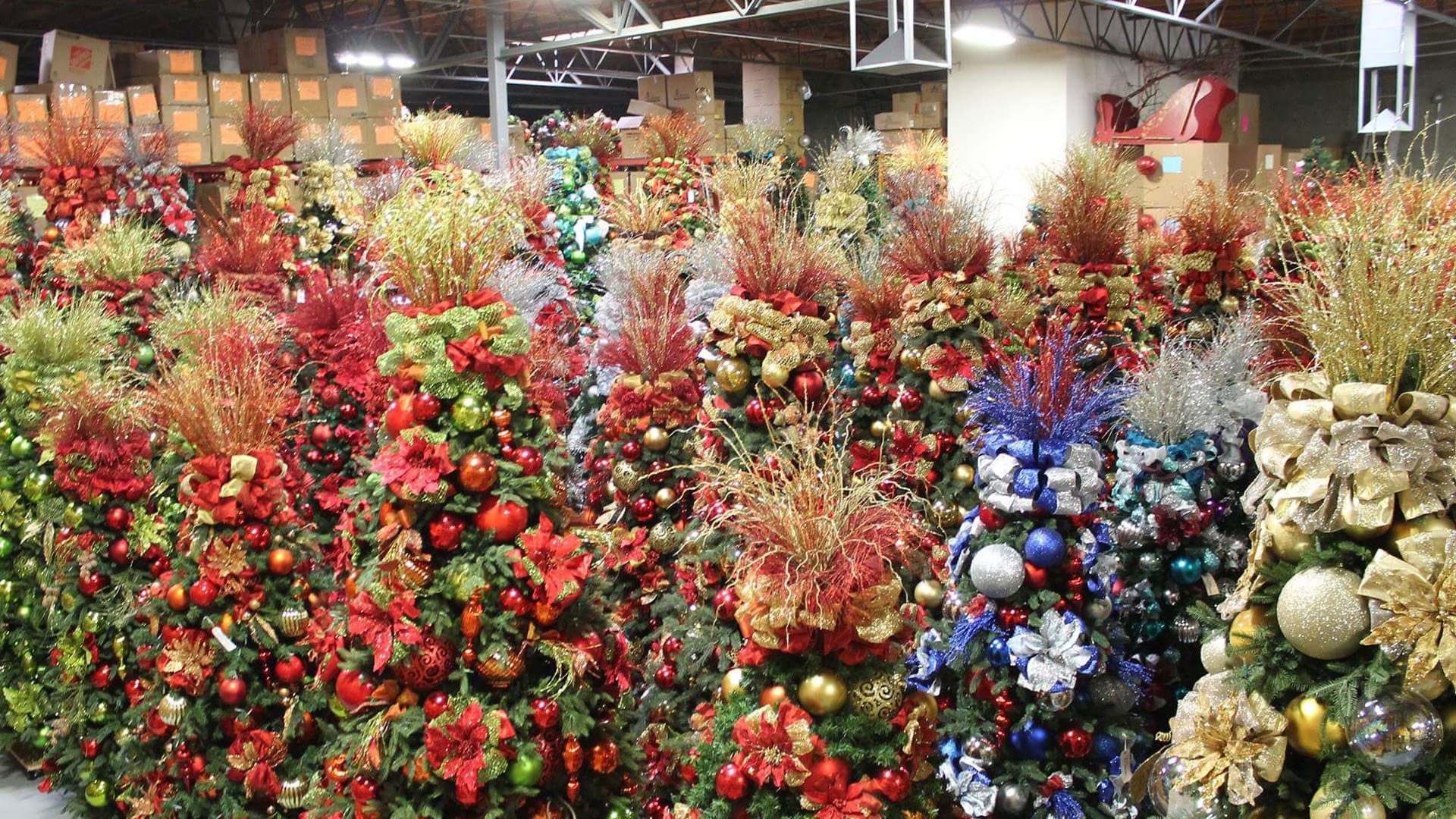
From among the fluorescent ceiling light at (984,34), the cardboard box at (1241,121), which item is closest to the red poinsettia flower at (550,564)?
the fluorescent ceiling light at (984,34)

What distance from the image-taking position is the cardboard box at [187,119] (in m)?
7.18

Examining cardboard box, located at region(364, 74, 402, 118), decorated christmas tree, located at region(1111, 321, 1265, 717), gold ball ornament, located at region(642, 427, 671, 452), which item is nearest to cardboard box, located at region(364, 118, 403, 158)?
cardboard box, located at region(364, 74, 402, 118)

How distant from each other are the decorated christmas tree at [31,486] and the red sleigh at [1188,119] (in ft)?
27.4

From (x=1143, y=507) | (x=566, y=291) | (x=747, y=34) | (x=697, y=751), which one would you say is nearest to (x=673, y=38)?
(x=747, y=34)

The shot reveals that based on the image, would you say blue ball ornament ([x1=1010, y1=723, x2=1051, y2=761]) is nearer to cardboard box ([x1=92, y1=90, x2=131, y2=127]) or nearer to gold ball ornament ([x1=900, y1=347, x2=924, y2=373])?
gold ball ornament ([x1=900, y1=347, x2=924, y2=373])

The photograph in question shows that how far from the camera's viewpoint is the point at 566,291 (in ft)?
18.0

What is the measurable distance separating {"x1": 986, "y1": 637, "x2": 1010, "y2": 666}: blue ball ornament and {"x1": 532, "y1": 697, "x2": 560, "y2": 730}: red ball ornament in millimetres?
1091

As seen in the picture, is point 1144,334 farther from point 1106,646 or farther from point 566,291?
point 566,291

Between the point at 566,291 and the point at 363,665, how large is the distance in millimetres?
2962

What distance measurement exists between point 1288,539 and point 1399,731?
1.03ft

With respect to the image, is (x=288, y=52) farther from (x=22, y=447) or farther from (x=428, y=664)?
(x=428, y=664)

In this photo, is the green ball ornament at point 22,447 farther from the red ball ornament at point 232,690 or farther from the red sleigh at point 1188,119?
the red sleigh at point 1188,119

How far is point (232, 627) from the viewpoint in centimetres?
331

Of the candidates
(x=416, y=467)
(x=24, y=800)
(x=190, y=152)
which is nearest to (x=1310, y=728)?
(x=416, y=467)
